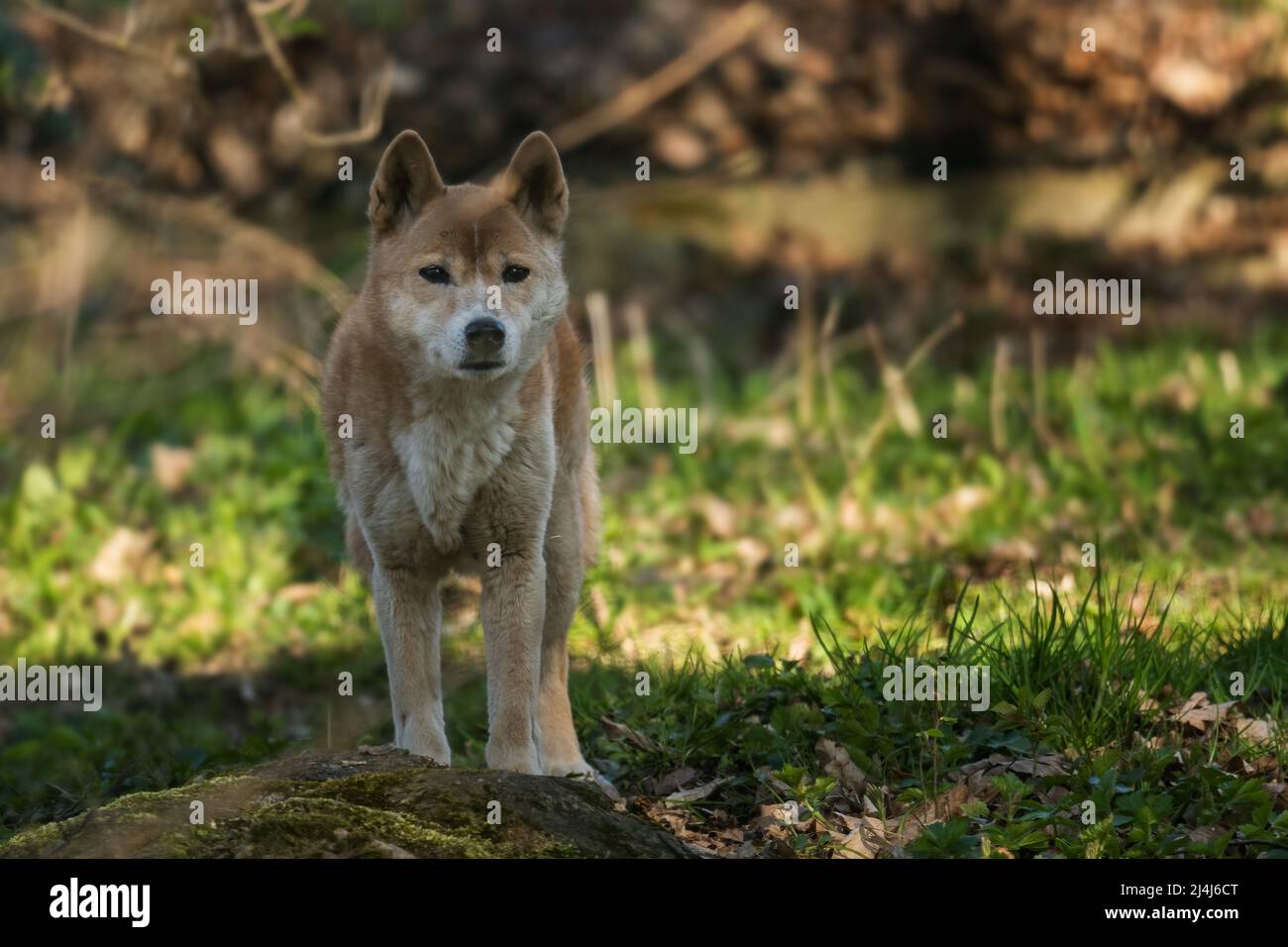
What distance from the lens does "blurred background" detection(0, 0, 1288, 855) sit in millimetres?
6949

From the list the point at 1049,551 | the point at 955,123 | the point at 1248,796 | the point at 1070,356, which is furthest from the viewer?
the point at 955,123

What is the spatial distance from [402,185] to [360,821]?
2.03 m

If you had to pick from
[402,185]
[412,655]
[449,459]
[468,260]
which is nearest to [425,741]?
[412,655]

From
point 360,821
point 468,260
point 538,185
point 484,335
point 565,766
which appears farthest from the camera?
point 565,766

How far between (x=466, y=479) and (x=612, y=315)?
286 inches

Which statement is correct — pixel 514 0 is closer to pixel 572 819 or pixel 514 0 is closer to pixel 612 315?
pixel 612 315

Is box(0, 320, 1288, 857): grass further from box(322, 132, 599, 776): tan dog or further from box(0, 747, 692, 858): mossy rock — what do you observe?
box(322, 132, 599, 776): tan dog

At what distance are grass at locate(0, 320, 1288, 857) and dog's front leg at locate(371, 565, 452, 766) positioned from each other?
0.67 metres

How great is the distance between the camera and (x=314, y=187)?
Answer: 1141cm

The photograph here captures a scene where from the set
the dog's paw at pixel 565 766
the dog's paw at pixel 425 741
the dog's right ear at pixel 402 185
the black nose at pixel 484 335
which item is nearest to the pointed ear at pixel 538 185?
the dog's right ear at pixel 402 185

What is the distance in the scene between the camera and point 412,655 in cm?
483

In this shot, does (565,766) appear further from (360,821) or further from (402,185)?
(402,185)

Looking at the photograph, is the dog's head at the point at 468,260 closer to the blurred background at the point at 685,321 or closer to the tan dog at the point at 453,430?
the tan dog at the point at 453,430

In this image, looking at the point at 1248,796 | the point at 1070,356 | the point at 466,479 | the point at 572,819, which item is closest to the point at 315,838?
the point at 572,819
